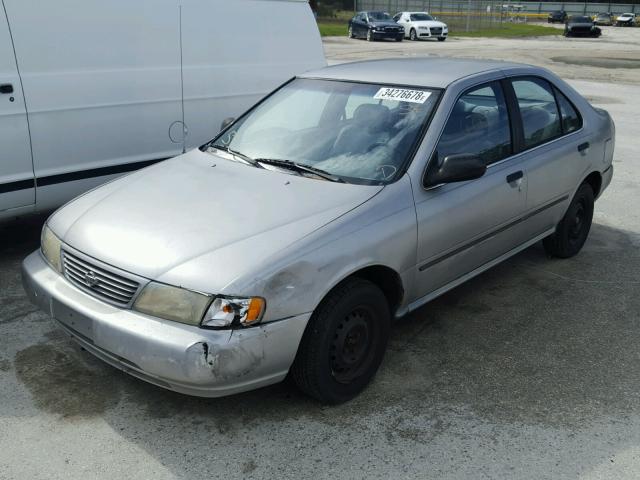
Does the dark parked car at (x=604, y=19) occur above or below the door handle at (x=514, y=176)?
above

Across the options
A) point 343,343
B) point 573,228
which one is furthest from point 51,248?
point 573,228

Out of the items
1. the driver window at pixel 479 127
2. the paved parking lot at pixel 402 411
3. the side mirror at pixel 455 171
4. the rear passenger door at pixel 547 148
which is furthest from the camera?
the rear passenger door at pixel 547 148

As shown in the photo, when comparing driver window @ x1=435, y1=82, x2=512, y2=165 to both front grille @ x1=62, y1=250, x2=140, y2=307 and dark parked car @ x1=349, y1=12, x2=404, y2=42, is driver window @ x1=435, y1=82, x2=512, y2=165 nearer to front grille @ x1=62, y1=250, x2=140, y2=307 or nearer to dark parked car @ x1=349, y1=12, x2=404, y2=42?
front grille @ x1=62, y1=250, x2=140, y2=307

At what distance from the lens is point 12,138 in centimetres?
492

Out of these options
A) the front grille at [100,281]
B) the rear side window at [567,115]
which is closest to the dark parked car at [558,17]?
the rear side window at [567,115]

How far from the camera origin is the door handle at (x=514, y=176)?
14.0 ft

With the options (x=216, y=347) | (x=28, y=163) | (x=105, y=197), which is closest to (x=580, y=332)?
(x=216, y=347)

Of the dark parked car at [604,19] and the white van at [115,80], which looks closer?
the white van at [115,80]

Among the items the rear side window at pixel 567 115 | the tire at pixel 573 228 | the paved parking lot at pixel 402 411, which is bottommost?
the paved parking lot at pixel 402 411

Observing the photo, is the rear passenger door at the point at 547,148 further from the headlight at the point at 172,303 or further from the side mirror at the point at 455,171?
the headlight at the point at 172,303

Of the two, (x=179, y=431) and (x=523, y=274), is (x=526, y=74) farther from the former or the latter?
(x=179, y=431)

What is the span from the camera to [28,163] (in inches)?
199

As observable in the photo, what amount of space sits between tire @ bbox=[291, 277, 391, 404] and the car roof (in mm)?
1423

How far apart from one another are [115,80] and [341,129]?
2.29 meters
